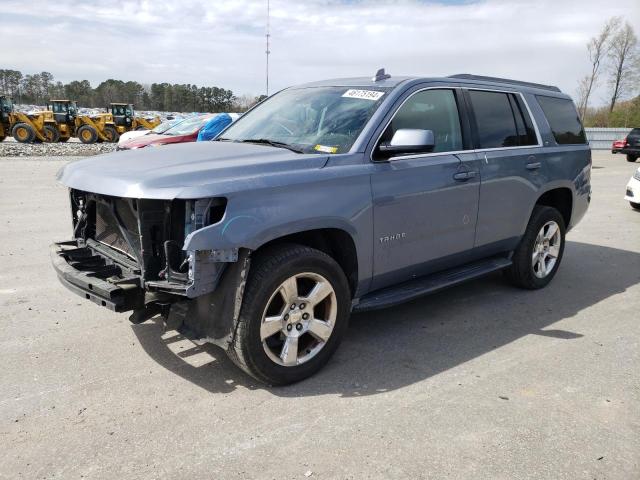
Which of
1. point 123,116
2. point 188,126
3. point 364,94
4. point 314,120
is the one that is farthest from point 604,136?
point 314,120

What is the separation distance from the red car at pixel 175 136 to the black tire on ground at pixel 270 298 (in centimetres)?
995

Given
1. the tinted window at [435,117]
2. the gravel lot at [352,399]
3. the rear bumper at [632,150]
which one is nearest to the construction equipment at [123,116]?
the rear bumper at [632,150]

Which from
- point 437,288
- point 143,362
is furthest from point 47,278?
point 437,288

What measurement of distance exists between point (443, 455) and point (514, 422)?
59cm

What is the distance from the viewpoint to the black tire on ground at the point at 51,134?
2894 cm

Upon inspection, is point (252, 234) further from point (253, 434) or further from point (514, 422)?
point (514, 422)

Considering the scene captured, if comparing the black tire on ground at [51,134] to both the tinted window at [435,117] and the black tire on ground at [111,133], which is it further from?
the tinted window at [435,117]

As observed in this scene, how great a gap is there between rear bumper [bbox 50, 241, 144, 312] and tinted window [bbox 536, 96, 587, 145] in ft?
14.5

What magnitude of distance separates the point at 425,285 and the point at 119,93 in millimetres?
86036

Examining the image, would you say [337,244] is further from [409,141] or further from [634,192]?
[634,192]

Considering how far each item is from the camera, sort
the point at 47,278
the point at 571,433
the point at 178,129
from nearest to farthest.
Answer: the point at 571,433 < the point at 47,278 < the point at 178,129

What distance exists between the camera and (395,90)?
160 inches

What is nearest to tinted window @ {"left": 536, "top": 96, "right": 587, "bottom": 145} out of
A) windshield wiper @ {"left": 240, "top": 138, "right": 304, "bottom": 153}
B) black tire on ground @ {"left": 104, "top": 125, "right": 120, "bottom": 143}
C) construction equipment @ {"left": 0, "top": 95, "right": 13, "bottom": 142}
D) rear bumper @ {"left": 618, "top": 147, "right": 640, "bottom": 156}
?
windshield wiper @ {"left": 240, "top": 138, "right": 304, "bottom": 153}

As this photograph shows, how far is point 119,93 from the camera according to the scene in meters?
81.3
